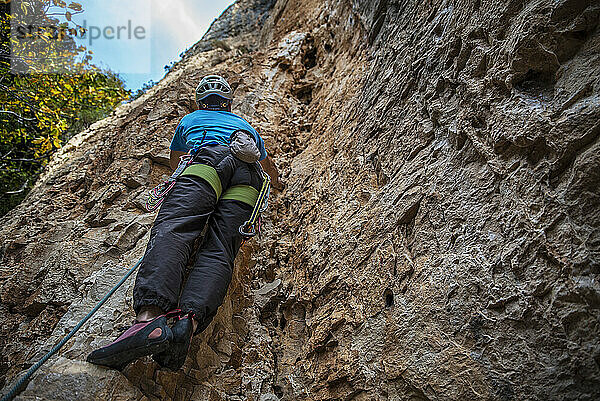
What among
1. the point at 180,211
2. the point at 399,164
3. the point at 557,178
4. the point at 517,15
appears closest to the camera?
the point at 557,178

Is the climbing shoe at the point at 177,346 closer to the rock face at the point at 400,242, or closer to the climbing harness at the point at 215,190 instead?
the rock face at the point at 400,242

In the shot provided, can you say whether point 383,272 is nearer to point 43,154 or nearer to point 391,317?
point 391,317

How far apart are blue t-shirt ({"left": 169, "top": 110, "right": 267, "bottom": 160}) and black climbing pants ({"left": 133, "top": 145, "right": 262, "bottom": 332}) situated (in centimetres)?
24

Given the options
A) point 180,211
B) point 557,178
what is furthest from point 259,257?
point 557,178

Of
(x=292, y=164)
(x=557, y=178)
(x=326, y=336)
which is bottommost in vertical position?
(x=326, y=336)

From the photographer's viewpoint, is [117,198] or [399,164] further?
[117,198]

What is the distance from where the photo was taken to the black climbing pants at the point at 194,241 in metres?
2.15

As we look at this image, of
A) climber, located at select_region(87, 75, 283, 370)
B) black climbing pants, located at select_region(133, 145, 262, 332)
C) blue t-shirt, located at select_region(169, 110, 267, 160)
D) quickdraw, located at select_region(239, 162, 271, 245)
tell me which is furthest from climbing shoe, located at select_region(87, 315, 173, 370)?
blue t-shirt, located at select_region(169, 110, 267, 160)

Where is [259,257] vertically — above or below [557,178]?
below

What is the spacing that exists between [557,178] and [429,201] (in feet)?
2.41

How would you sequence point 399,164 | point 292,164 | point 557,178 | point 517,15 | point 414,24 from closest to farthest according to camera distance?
point 557,178, point 517,15, point 399,164, point 414,24, point 292,164

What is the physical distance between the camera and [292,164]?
14.9ft

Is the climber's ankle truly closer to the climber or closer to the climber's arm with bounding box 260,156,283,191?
the climber

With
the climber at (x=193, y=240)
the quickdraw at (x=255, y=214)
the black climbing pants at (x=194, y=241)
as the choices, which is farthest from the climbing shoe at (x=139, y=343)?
the quickdraw at (x=255, y=214)
